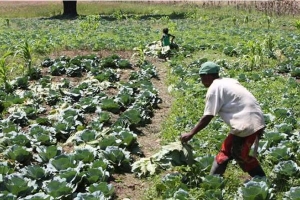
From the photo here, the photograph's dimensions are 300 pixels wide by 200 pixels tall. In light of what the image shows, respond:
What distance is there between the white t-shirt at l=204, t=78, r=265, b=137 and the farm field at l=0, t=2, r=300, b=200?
0.59 m

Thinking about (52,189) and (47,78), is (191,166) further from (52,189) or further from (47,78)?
(47,78)

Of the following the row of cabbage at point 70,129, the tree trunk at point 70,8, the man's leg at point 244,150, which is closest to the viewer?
the man's leg at point 244,150

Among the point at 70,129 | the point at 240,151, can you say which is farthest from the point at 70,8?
the point at 240,151

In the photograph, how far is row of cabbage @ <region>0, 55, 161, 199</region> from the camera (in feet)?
15.7

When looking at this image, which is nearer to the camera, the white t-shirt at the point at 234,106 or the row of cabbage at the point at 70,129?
the white t-shirt at the point at 234,106

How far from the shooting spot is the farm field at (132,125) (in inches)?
191

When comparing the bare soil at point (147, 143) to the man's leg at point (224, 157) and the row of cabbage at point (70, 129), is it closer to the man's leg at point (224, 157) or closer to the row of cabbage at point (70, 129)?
the row of cabbage at point (70, 129)

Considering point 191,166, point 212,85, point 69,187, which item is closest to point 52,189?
point 69,187

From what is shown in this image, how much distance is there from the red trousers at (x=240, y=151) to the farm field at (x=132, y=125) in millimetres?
202

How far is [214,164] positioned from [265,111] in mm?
3054

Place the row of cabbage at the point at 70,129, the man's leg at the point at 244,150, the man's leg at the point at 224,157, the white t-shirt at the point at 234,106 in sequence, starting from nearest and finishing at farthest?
the white t-shirt at the point at 234,106 → the man's leg at the point at 244,150 → the man's leg at the point at 224,157 → the row of cabbage at the point at 70,129

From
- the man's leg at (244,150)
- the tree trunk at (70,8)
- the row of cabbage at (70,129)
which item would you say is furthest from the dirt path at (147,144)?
the tree trunk at (70,8)

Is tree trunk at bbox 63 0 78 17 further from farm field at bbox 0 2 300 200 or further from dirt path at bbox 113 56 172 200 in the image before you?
dirt path at bbox 113 56 172 200

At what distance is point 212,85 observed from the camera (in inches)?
174
